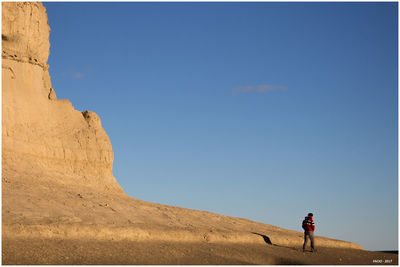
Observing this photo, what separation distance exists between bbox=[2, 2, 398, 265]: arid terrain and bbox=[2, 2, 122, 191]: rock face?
5 centimetres

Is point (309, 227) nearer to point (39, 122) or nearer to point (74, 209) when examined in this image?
point (74, 209)

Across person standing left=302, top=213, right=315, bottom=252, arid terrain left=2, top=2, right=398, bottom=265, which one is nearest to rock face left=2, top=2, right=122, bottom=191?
arid terrain left=2, top=2, right=398, bottom=265

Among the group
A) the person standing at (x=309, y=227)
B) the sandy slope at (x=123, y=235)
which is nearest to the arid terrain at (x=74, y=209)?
the sandy slope at (x=123, y=235)

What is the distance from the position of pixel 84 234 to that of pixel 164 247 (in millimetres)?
2534

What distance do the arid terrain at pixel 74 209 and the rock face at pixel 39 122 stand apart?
0.05 m

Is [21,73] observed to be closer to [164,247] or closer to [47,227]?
[47,227]

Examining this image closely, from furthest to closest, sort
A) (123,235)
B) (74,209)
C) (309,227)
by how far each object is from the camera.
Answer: (309,227) < (74,209) < (123,235)

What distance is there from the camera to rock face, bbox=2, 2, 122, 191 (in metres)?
22.4

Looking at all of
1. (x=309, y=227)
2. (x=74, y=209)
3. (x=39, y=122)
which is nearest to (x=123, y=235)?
(x=74, y=209)

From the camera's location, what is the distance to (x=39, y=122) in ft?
78.1

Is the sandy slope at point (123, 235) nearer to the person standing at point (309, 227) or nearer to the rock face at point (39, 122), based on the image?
the person standing at point (309, 227)

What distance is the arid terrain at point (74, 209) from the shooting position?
15930mm

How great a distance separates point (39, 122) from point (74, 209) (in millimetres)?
6406

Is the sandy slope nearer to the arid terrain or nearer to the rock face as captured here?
the arid terrain
